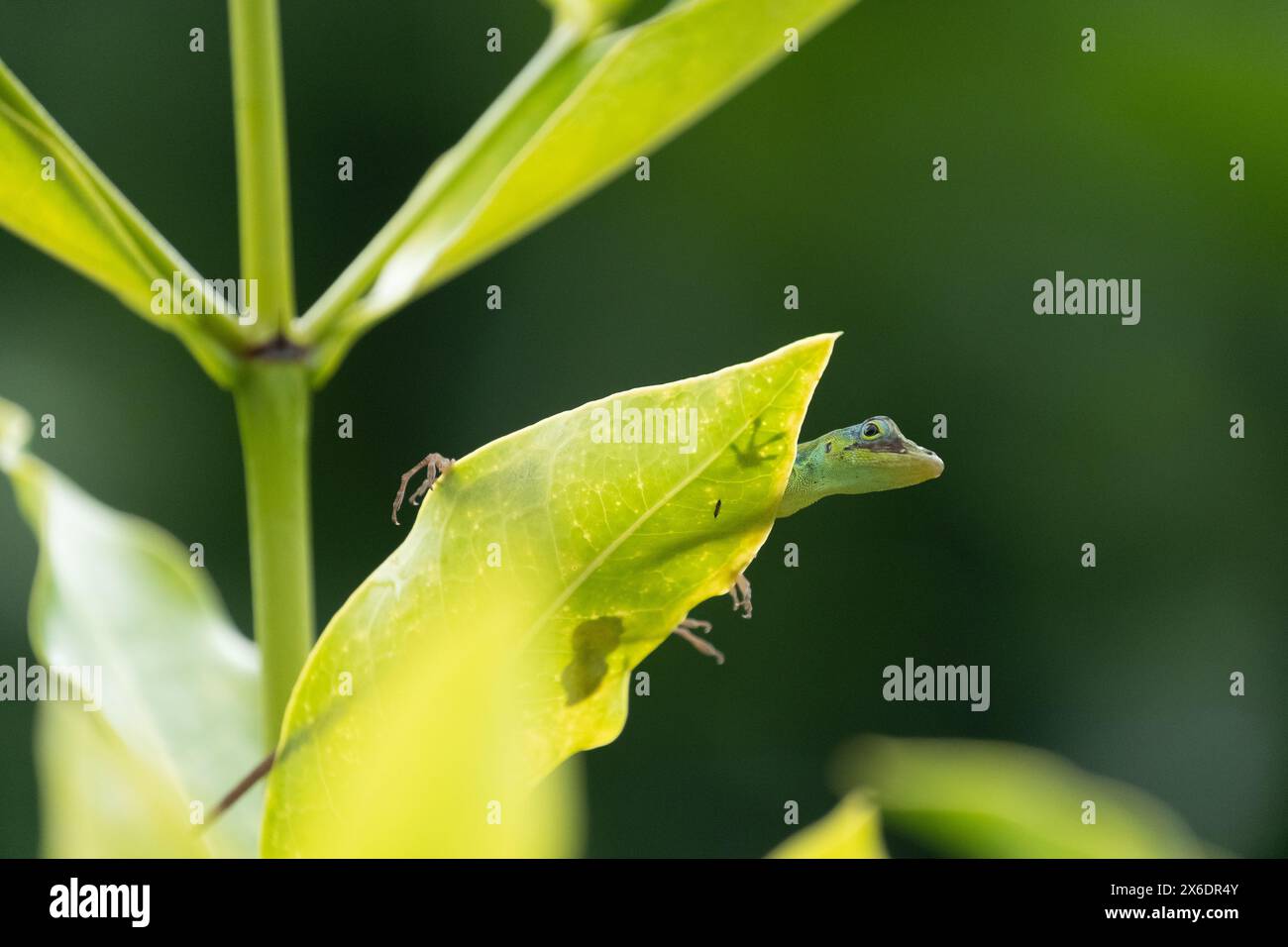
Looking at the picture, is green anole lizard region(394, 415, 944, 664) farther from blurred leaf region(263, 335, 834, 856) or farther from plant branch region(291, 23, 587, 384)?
blurred leaf region(263, 335, 834, 856)

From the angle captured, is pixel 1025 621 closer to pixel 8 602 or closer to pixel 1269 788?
pixel 1269 788

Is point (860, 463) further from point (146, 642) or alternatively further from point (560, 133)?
point (146, 642)

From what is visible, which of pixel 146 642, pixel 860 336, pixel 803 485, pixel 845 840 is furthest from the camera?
pixel 860 336

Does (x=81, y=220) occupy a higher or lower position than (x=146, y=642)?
higher

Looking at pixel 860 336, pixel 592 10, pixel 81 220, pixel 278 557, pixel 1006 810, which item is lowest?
pixel 1006 810

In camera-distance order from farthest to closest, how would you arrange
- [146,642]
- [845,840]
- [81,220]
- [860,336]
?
[860,336]
[146,642]
[81,220]
[845,840]

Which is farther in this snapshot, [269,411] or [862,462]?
[862,462]

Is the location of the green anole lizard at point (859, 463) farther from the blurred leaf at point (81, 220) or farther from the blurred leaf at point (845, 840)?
the blurred leaf at point (845, 840)

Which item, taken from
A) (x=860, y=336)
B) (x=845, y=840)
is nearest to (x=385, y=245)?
(x=845, y=840)
